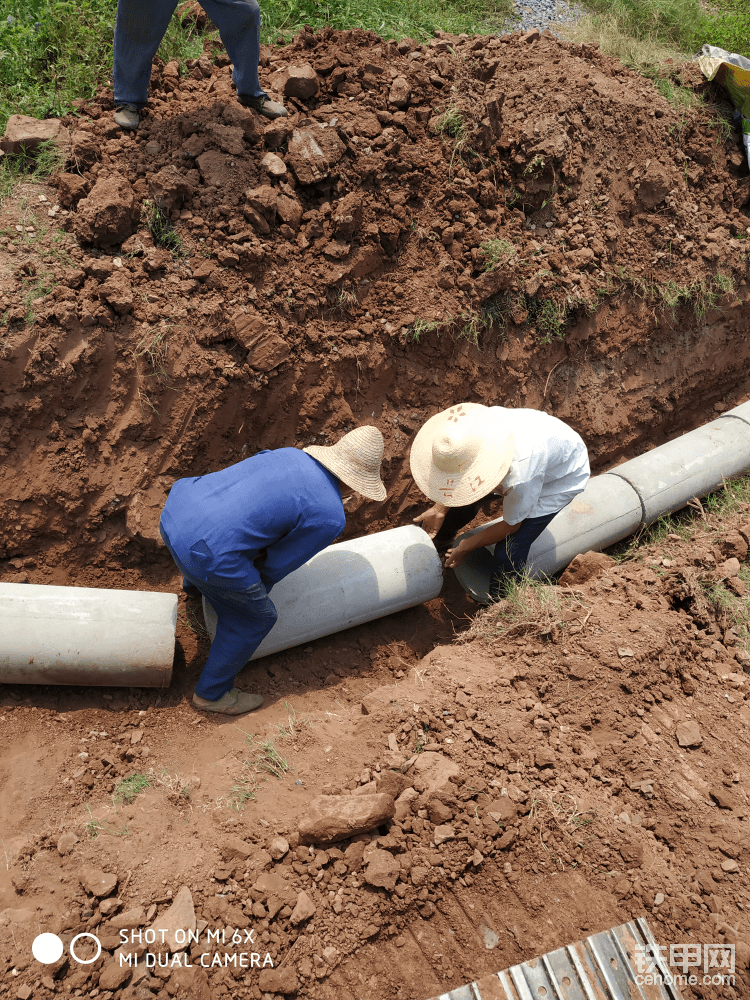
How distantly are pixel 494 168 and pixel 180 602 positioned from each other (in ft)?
11.8

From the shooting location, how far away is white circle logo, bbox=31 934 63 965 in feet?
7.82

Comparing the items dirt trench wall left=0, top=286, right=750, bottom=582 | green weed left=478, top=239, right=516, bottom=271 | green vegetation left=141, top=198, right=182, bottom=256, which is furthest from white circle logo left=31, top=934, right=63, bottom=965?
green weed left=478, top=239, right=516, bottom=271

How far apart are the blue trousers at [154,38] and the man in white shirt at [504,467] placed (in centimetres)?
240

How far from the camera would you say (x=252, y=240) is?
3.96m

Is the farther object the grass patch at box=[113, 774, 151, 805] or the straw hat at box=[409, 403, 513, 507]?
the straw hat at box=[409, 403, 513, 507]

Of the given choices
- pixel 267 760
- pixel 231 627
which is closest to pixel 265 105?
pixel 231 627

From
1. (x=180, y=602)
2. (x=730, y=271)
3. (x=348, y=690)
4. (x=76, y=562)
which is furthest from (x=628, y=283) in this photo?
(x=76, y=562)

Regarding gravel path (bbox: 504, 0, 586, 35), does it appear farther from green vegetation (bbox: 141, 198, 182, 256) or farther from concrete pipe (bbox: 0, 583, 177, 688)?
concrete pipe (bbox: 0, 583, 177, 688)

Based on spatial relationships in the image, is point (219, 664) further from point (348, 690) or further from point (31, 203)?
point (31, 203)

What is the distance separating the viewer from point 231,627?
3.32 meters

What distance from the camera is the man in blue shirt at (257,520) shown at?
304cm

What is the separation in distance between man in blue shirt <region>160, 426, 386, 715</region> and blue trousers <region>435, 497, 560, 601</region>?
114 cm

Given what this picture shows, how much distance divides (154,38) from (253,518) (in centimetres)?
282

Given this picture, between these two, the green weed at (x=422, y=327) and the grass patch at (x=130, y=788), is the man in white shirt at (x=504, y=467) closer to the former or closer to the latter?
the green weed at (x=422, y=327)
